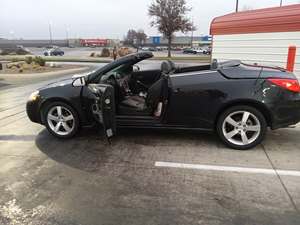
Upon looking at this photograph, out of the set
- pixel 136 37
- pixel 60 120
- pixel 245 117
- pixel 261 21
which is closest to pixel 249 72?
pixel 245 117

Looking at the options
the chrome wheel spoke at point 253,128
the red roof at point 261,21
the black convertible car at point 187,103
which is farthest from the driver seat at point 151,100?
the red roof at point 261,21

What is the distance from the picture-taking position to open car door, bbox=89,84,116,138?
4.46m

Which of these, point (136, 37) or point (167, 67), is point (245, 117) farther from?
point (136, 37)

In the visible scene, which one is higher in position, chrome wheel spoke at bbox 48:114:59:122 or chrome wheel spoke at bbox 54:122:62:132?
chrome wheel spoke at bbox 48:114:59:122

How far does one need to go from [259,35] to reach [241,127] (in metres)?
5.54

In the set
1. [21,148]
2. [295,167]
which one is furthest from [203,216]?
[21,148]

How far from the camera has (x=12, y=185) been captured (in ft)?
12.0

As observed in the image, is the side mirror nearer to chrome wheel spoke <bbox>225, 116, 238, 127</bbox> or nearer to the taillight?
chrome wheel spoke <bbox>225, 116, 238, 127</bbox>

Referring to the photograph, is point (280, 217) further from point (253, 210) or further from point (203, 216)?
point (203, 216)

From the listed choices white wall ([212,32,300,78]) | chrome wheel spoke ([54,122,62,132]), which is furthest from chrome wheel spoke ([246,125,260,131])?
white wall ([212,32,300,78])

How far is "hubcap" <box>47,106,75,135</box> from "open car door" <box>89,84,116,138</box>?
0.74 meters

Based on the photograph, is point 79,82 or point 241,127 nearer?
point 241,127

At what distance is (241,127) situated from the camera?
461 centimetres

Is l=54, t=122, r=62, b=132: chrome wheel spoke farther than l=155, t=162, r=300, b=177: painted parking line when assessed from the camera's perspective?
Yes
